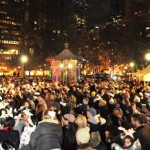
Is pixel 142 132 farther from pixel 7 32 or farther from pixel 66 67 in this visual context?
pixel 7 32

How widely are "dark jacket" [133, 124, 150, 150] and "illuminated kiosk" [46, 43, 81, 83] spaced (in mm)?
15627

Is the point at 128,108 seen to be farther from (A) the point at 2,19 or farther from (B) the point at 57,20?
(A) the point at 2,19

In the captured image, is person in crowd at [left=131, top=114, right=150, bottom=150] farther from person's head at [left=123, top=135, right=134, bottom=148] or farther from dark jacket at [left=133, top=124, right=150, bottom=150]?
person's head at [left=123, top=135, right=134, bottom=148]

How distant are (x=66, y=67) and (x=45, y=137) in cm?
1833

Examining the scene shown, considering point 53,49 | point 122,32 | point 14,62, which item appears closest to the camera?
point 122,32

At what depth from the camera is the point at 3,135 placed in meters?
7.41

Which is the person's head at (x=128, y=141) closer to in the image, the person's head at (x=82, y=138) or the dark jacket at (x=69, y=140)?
the person's head at (x=82, y=138)

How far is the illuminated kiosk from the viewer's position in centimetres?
2296

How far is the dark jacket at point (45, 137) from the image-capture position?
6.72m

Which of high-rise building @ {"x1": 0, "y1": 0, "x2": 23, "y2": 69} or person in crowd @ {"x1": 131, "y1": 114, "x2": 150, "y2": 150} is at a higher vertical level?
high-rise building @ {"x1": 0, "y1": 0, "x2": 23, "y2": 69}

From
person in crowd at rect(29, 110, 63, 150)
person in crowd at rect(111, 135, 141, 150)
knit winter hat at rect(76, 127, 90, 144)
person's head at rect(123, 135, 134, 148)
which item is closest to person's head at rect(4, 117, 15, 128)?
person in crowd at rect(29, 110, 63, 150)

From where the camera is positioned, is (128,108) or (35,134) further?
(128,108)

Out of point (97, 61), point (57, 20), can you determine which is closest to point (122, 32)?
point (97, 61)

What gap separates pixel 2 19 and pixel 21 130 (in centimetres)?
11801
